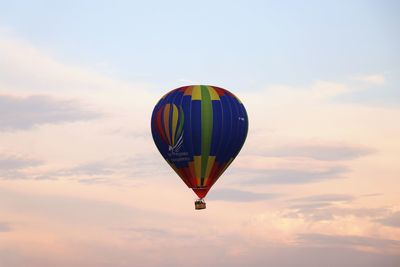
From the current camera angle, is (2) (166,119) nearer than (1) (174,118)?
No

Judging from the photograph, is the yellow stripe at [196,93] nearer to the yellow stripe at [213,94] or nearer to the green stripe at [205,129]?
the green stripe at [205,129]

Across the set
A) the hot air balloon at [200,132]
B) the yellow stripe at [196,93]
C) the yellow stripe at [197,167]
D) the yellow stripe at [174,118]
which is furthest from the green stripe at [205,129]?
the yellow stripe at [174,118]

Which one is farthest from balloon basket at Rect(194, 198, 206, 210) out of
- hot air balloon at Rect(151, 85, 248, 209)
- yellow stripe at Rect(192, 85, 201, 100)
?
yellow stripe at Rect(192, 85, 201, 100)

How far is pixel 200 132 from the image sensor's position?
123m

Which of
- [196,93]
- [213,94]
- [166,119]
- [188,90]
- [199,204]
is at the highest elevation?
[188,90]

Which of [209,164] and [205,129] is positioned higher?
[205,129]

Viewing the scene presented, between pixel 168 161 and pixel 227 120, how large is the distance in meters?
7.89

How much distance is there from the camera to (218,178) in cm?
12644

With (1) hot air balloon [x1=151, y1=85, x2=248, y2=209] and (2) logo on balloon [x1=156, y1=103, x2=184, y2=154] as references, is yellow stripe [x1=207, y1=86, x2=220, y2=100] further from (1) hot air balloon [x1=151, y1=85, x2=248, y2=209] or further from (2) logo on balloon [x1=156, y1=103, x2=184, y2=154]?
(2) logo on balloon [x1=156, y1=103, x2=184, y2=154]

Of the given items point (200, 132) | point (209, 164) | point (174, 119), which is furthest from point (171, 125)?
point (209, 164)

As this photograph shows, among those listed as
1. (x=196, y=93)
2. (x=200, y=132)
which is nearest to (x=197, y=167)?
(x=200, y=132)


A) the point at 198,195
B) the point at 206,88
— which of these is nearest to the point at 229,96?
the point at 206,88

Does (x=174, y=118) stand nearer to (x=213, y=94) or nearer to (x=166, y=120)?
(x=166, y=120)

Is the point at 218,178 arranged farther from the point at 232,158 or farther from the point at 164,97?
the point at 164,97
